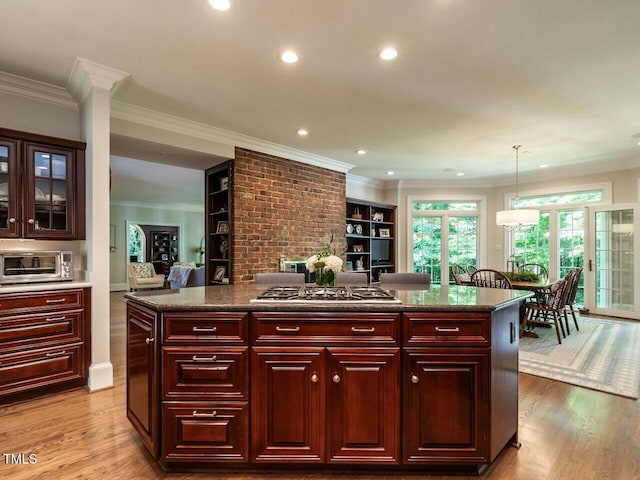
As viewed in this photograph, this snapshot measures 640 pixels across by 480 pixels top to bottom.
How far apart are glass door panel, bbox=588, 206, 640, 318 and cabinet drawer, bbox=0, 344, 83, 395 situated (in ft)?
24.2

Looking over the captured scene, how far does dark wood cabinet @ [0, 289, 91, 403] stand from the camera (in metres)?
2.61

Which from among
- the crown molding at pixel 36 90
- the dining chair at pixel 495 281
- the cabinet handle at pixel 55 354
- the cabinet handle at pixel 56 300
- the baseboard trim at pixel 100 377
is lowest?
the baseboard trim at pixel 100 377

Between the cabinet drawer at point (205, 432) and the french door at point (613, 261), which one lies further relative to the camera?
the french door at point (613, 261)

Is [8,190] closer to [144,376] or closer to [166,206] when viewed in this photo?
[144,376]

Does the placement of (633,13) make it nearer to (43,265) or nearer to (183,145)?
(183,145)

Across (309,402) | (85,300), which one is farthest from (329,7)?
(85,300)

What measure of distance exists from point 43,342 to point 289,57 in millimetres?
2895

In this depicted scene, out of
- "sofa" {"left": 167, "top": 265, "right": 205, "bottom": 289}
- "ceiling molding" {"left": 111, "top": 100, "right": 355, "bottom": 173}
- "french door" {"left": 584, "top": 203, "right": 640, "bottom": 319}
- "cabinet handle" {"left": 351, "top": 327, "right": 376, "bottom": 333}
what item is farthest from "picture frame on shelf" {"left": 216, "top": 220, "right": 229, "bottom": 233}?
"french door" {"left": 584, "top": 203, "right": 640, "bottom": 319}

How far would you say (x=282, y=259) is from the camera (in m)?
4.99

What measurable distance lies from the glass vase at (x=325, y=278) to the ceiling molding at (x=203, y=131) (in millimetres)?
2657

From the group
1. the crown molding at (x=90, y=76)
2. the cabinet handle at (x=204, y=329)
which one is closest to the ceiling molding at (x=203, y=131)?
the crown molding at (x=90, y=76)

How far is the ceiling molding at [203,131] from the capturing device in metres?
3.61

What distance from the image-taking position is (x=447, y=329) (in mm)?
1774

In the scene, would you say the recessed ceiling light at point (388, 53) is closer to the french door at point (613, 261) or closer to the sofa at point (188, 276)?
the french door at point (613, 261)
